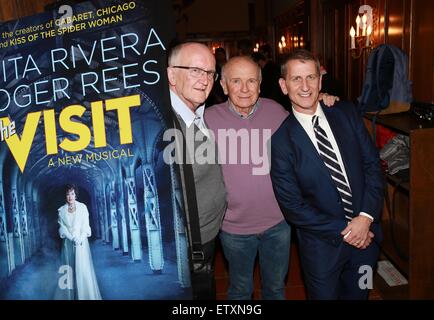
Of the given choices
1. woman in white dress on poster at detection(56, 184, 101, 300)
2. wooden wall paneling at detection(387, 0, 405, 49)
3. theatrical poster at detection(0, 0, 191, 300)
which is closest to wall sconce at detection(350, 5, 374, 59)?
wooden wall paneling at detection(387, 0, 405, 49)

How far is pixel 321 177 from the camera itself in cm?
187

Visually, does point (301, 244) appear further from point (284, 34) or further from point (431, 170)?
point (284, 34)

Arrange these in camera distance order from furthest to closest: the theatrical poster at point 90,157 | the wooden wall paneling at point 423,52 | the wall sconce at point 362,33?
the wall sconce at point 362,33, the wooden wall paneling at point 423,52, the theatrical poster at point 90,157

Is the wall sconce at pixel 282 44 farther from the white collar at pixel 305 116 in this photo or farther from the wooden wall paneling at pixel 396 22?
the white collar at pixel 305 116

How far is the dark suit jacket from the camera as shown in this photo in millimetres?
1887

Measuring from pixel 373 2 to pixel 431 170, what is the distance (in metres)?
2.44

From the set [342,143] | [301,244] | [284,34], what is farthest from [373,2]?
[284,34]

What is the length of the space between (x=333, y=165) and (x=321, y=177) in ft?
0.27

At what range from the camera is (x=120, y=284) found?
1.54m

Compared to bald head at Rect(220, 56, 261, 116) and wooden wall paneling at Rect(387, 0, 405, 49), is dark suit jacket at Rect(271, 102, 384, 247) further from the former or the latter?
wooden wall paneling at Rect(387, 0, 405, 49)

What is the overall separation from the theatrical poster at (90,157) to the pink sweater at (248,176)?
588mm

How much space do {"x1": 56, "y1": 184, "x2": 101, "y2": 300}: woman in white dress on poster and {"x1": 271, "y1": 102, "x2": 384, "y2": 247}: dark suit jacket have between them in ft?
2.92

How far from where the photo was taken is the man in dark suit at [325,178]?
189cm

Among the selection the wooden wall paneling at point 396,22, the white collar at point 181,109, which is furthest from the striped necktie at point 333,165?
the wooden wall paneling at point 396,22
